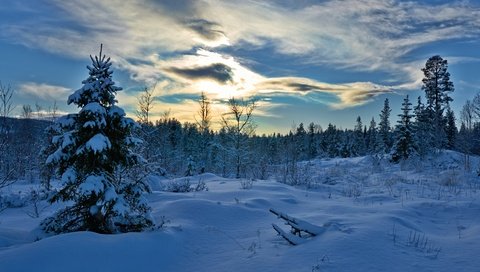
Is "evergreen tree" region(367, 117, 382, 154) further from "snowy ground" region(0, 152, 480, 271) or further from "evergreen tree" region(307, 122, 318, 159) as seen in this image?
"snowy ground" region(0, 152, 480, 271)

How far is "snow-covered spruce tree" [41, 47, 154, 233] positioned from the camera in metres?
5.55

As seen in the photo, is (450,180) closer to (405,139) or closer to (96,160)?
(96,160)

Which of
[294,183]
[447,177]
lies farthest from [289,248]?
[447,177]

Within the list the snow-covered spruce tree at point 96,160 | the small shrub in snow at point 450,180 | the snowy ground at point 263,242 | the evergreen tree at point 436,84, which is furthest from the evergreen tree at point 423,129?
the snow-covered spruce tree at point 96,160

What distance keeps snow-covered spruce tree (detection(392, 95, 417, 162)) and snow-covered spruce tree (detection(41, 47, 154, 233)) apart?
2867 cm

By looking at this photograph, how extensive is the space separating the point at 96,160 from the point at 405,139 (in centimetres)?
3005

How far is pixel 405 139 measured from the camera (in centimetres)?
3041

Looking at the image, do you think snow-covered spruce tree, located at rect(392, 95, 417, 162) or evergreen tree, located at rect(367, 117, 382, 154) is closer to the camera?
snow-covered spruce tree, located at rect(392, 95, 417, 162)

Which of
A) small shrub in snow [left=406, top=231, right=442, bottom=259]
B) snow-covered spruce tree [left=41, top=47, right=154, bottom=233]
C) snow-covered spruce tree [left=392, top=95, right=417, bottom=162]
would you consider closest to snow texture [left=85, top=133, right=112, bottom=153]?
snow-covered spruce tree [left=41, top=47, right=154, bottom=233]

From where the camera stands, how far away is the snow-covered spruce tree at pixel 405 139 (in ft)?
98.7

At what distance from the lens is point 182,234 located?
619cm

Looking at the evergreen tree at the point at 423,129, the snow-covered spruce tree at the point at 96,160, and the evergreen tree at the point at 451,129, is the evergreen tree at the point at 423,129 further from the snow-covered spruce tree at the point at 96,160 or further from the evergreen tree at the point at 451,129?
the snow-covered spruce tree at the point at 96,160

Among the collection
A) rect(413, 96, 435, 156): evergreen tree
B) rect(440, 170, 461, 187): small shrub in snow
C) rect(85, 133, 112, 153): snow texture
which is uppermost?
rect(413, 96, 435, 156): evergreen tree

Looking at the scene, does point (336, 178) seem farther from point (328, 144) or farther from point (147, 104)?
point (328, 144)
